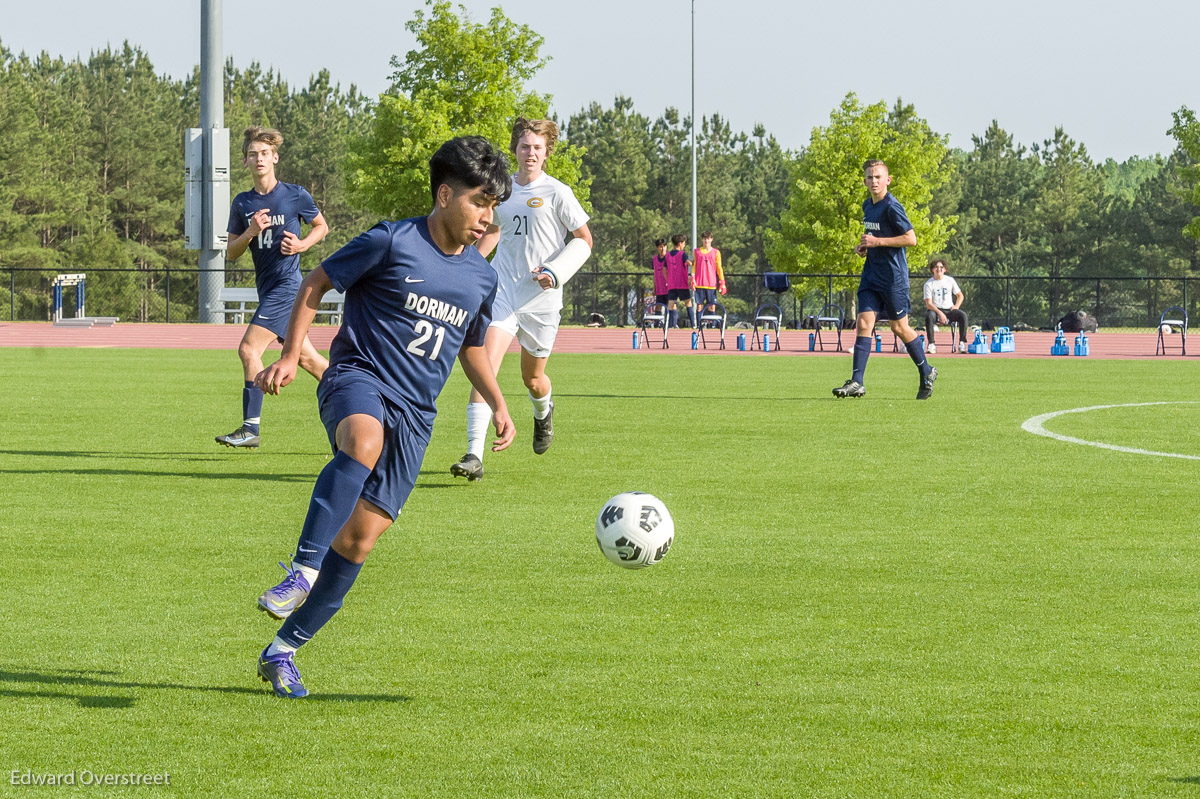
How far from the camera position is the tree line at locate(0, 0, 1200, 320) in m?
60.7

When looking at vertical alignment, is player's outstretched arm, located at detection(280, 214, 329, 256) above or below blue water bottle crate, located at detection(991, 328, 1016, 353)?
above

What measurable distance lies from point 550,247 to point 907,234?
6055 mm

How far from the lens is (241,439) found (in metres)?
11.6

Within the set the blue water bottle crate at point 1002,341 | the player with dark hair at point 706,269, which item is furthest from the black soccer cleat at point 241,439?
the player with dark hair at point 706,269

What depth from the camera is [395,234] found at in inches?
202

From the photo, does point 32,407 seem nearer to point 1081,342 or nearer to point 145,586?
point 145,586

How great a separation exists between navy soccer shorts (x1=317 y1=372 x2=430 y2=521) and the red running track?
83.1ft

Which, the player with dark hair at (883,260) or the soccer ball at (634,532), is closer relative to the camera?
the soccer ball at (634,532)

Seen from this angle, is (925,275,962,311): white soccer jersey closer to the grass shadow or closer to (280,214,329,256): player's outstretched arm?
(280,214,329,256): player's outstretched arm

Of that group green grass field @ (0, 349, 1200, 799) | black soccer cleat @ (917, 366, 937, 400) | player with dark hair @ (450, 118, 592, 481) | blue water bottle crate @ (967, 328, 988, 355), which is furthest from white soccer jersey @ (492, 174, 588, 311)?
blue water bottle crate @ (967, 328, 988, 355)

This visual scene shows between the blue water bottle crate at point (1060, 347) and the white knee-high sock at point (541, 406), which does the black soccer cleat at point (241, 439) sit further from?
the blue water bottle crate at point (1060, 347)

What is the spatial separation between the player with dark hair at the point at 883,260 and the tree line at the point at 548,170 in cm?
3465

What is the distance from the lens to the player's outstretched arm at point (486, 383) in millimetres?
5691

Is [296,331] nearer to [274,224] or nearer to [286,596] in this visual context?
[286,596]
